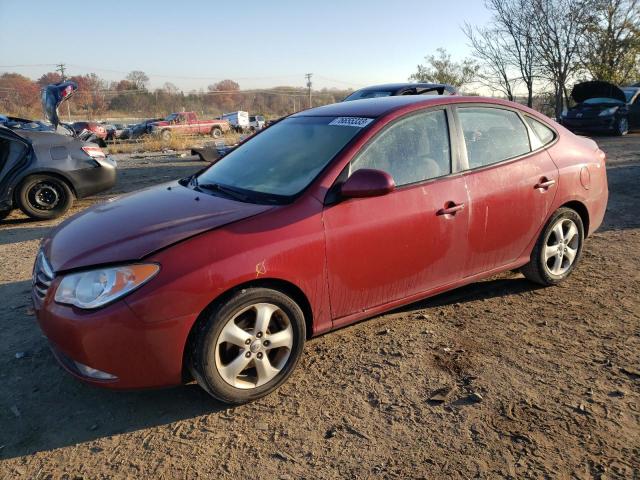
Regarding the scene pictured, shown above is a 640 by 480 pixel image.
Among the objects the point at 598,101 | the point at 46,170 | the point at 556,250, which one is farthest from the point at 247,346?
the point at 598,101

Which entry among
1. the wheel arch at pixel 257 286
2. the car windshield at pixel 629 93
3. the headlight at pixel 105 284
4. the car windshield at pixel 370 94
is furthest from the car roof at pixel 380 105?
the car windshield at pixel 629 93

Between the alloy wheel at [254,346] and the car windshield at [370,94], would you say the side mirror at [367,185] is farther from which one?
the car windshield at [370,94]

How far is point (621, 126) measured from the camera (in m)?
15.8

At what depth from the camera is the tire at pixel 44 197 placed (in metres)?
7.02

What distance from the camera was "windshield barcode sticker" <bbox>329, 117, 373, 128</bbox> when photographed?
325cm

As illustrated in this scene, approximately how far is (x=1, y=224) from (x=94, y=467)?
6127 millimetres

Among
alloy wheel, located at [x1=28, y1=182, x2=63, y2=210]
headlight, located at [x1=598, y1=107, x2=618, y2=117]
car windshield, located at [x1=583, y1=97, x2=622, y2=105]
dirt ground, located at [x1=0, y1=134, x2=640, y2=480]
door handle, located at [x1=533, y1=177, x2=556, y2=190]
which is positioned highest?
car windshield, located at [x1=583, y1=97, x2=622, y2=105]

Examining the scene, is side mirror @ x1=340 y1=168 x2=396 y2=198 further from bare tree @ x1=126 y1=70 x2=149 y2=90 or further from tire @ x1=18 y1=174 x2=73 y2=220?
bare tree @ x1=126 y1=70 x2=149 y2=90

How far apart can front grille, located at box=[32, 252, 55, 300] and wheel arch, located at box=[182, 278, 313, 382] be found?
2.70ft

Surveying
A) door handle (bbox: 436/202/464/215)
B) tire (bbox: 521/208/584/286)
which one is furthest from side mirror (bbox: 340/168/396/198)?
tire (bbox: 521/208/584/286)

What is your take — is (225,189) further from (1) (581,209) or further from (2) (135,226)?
(1) (581,209)

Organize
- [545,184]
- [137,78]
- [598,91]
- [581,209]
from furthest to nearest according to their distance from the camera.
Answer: [137,78] → [598,91] → [581,209] → [545,184]

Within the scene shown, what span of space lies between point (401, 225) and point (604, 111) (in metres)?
15.3

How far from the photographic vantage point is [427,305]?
12.9 ft
